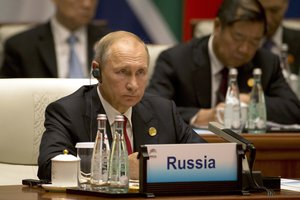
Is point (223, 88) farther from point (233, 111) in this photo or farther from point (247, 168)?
point (247, 168)

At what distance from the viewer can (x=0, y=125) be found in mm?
4840

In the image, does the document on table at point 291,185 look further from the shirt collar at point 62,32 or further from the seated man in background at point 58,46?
the shirt collar at point 62,32

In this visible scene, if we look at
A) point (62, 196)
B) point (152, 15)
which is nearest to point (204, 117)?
point (62, 196)

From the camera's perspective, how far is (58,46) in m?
7.70

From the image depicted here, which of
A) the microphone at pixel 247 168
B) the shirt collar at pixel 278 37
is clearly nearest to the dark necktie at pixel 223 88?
the shirt collar at pixel 278 37

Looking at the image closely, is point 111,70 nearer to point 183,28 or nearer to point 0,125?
point 0,125

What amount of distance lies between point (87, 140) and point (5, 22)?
4.31m

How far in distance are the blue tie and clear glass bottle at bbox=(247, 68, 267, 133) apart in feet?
Answer: 6.76

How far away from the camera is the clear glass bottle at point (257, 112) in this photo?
572 centimetres

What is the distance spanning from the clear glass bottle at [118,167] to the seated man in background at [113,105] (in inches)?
24.1

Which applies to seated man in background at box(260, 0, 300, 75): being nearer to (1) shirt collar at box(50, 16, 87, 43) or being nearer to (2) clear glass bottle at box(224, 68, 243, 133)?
(1) shirt collar at box(50, 16, 87, 43)

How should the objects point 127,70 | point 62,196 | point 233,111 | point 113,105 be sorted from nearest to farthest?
point 62,196
point 127,70
point 113,105
point 233,111

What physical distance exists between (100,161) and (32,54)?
4102mm

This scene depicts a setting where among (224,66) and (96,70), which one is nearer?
(96,70)
